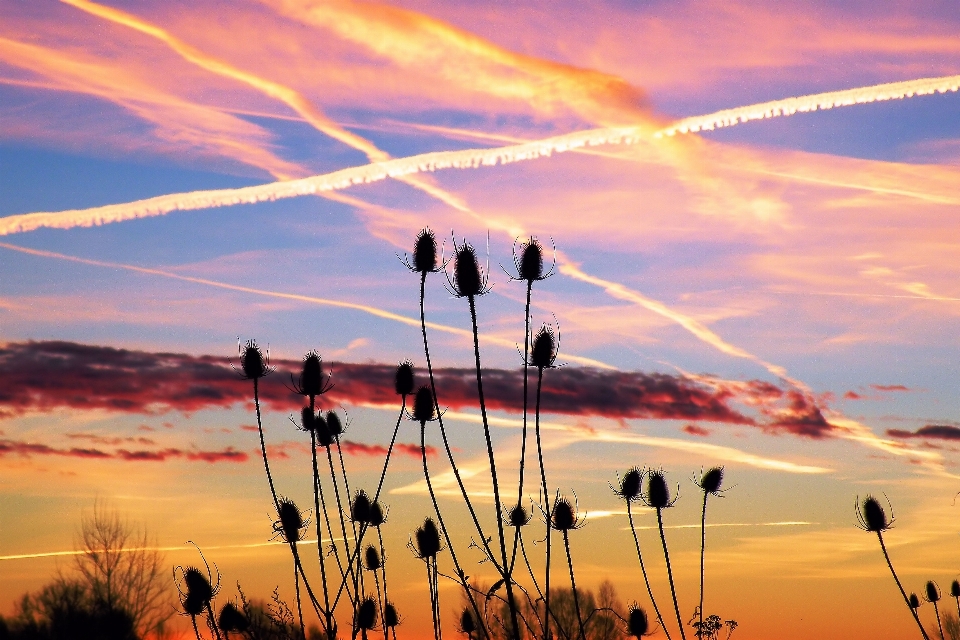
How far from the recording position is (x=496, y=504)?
891 centimetres

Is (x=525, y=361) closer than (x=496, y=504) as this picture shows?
No

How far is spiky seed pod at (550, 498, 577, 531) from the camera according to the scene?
14.8 m

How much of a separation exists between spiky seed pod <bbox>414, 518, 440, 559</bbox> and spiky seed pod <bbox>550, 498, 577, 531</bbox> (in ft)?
6.03

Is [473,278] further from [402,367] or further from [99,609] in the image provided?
[99,609]

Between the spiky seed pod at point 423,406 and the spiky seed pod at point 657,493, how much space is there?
3.43 metres

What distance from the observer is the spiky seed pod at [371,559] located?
57.6 feet

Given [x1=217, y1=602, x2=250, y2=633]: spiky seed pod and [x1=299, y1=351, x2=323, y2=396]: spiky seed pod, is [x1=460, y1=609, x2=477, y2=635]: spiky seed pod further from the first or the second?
[x1=299, y1=351, x2=323, y2=396]: spiky seed pod

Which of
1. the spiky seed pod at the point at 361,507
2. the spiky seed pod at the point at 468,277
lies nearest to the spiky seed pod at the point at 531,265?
the spiky seed pod at the point at 468,277

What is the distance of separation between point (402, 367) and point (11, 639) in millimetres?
38743

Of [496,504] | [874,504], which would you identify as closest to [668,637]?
[874,504]

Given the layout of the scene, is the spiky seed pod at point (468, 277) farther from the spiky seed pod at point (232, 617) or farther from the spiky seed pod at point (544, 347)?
the spiky seed pod at point (232, 617)

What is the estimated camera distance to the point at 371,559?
57.9 ft

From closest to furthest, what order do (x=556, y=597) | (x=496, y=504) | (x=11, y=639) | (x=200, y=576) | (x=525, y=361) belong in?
(x=496, y=504), (x=525, y=361), (x=200, y=576), (x=11, y=639), (x=556, y=597)

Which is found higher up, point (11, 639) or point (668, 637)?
point (668, 637)
